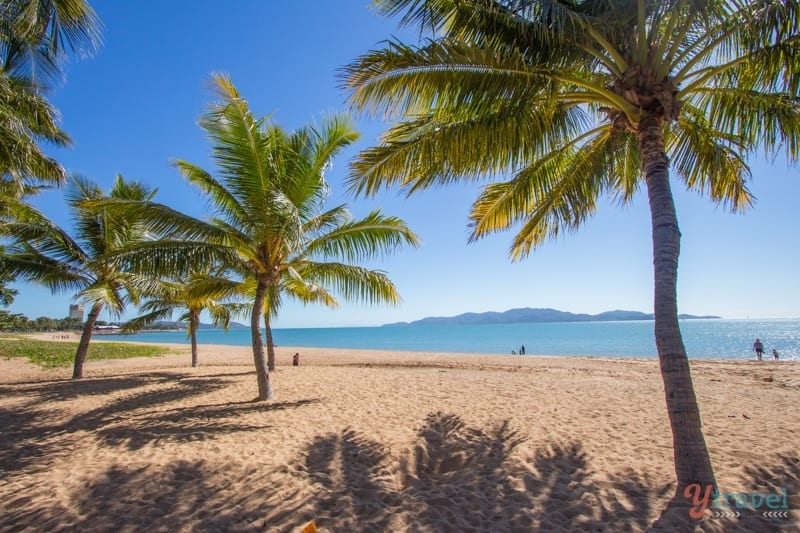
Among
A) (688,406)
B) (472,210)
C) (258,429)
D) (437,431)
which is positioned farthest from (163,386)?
(688,406)

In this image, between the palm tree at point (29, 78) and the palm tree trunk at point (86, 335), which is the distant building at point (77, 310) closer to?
the palm tree trunk at point (86, 335)

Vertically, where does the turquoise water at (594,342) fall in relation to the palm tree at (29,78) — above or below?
below

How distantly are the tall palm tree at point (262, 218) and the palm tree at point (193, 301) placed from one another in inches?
76.8

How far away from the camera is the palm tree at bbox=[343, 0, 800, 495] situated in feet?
12.4

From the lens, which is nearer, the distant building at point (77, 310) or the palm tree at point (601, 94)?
the palm tree at point (601, 94)

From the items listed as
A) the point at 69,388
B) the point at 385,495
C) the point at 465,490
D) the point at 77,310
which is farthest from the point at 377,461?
the point at 77,310

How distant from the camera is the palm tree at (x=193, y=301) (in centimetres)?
1053

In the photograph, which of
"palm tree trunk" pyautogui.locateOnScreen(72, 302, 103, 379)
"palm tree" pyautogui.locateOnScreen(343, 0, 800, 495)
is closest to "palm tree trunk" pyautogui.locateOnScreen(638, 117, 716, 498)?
"palm tree" pyautogui.locateOnScreen(343, 0, 800, 495)

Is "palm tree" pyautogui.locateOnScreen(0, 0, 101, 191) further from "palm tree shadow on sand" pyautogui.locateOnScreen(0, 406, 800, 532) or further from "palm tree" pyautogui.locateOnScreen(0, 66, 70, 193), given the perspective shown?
"palm tree shadow on sand" pyautogui.locateOnScreen(0, 406, 800, 532)

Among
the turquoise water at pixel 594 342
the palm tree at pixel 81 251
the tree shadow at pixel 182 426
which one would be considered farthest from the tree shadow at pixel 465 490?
the turquoise water at pixel 594 342

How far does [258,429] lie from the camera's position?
6117mm

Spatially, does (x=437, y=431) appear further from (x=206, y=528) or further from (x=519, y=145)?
(x=519, y=145)

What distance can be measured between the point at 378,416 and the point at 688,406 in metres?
4.77

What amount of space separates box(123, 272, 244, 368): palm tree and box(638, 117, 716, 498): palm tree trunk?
956 centimetres
